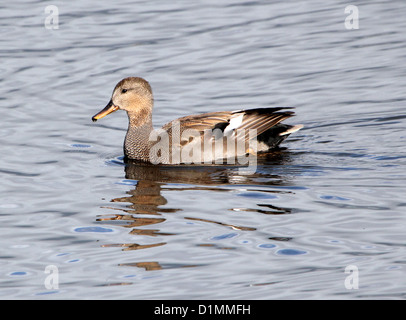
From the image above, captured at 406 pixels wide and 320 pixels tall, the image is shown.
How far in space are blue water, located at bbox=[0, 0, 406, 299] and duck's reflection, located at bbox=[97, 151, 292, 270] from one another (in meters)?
0.03

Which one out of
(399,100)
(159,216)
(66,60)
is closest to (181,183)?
(159,216)

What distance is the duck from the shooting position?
10.7m

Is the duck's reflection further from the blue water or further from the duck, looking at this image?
the duck

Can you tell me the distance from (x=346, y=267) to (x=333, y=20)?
997cm

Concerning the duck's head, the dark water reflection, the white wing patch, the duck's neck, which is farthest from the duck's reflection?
the duck's head

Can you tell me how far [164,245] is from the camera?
7.81 metres

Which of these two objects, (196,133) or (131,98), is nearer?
(196,133)

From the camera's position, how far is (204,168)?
10516 mm

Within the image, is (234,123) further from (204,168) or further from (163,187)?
(163,187)

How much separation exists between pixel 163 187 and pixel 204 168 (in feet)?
2.99

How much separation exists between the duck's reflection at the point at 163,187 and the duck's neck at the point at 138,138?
140mm

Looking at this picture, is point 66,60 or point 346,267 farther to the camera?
point 66,60

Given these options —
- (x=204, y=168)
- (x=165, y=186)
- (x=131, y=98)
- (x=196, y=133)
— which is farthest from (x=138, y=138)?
(x=165, y=186)

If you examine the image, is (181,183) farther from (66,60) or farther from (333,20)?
(333,20)
